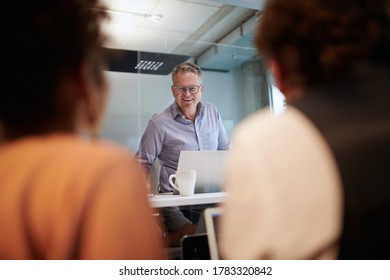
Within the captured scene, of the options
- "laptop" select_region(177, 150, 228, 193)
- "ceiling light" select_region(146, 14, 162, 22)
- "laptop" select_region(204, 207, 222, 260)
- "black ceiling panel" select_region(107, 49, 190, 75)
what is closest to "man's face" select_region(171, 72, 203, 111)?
"black ceiling panel" select_region(107, 49, 190, 75)

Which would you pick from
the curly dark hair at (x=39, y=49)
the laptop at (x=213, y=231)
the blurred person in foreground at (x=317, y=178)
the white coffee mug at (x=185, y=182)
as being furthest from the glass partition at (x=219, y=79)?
the blurred person in foreground at (x=317, y=178)

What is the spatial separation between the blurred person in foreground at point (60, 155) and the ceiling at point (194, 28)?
1348 mm

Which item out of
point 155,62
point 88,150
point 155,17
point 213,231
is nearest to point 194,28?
point 155,17

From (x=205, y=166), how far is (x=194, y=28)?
5.96 feet

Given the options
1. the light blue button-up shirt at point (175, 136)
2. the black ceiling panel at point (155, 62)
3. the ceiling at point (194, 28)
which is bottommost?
the light blue button-up shirt at point (175, 136)

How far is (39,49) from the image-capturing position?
1.98 feet

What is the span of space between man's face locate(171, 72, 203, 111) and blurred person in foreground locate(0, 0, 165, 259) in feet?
3.61

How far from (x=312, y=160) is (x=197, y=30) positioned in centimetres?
248

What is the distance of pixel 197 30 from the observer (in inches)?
109

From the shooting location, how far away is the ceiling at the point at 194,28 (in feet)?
6.85

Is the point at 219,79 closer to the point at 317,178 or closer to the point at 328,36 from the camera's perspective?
the point at 328,36

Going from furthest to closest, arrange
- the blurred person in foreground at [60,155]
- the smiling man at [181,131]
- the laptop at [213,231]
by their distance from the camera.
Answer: the smiling man at [181,131], the laptop at [213,231], the blurred person in foreground at [60,155]

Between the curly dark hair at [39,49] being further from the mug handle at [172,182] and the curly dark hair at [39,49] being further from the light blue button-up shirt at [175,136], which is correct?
the light blue button-up shirt at [175,136]

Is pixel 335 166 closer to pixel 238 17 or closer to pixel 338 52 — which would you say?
pixel 338 52
